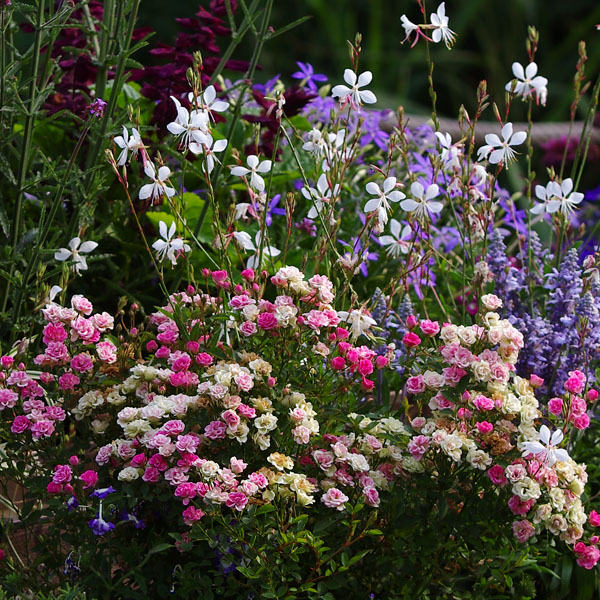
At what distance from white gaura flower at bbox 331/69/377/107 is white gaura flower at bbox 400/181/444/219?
0.14m

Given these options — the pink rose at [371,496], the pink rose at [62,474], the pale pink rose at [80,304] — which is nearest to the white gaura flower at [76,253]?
the pale pink rose at [80,304]

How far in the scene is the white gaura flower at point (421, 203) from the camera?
1.38m

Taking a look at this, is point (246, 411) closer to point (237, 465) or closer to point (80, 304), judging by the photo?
point (237, 465)

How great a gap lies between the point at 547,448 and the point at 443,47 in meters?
4.99

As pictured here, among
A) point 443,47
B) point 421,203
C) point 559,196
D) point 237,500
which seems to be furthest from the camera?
point 443,47

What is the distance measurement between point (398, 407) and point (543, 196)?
439 mm

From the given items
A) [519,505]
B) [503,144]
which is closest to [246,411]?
[519,505]

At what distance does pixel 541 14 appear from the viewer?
5773 mm

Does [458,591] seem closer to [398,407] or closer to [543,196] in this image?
[398,407]

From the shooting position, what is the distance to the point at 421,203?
4.65 feet

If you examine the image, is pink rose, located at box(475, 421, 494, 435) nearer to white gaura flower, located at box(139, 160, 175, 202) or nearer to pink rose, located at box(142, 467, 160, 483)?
pink rose, located at box(142, 467, 160, 483)

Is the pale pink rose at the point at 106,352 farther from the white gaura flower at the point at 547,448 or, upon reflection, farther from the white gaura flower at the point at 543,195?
the white gaura flower at the point at 543,195

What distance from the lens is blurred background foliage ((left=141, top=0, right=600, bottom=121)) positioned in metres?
5.50

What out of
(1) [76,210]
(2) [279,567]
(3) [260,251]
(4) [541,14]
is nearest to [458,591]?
(2) [279,567]
